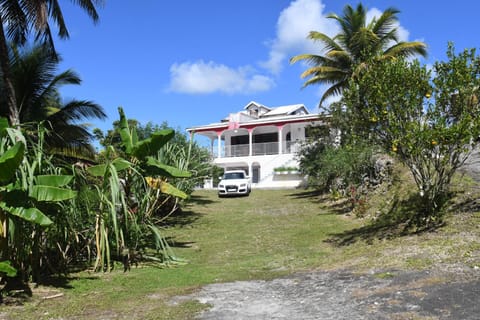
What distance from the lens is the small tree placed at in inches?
348

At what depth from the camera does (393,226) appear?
11508mm

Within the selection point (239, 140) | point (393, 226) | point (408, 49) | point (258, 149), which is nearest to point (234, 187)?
point (258, 149)

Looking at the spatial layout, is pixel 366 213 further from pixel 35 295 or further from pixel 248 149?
pixel 248 149

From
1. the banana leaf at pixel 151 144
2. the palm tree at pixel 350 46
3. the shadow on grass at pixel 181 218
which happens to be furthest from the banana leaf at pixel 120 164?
the palm tree at pixel 350 46

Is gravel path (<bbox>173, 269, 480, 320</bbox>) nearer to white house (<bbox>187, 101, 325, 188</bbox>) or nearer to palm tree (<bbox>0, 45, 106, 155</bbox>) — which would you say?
palm tree (<bbox>0, 45, 106, 155</bbox>)

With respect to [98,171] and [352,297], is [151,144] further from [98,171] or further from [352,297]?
[352,297]

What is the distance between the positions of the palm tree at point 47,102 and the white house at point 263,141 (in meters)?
15.5

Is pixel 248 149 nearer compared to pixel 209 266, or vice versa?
pixel 209 266

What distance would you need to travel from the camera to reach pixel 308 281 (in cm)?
722

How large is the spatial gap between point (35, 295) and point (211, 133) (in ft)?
110

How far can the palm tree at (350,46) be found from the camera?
2327 cm

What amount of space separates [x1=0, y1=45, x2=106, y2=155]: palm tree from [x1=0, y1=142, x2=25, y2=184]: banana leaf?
890cm

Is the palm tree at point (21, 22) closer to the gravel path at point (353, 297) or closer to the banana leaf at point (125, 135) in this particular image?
the banana leaf at point (125, 135)

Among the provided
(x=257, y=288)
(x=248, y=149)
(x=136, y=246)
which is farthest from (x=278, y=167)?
(x=257, y=288)
